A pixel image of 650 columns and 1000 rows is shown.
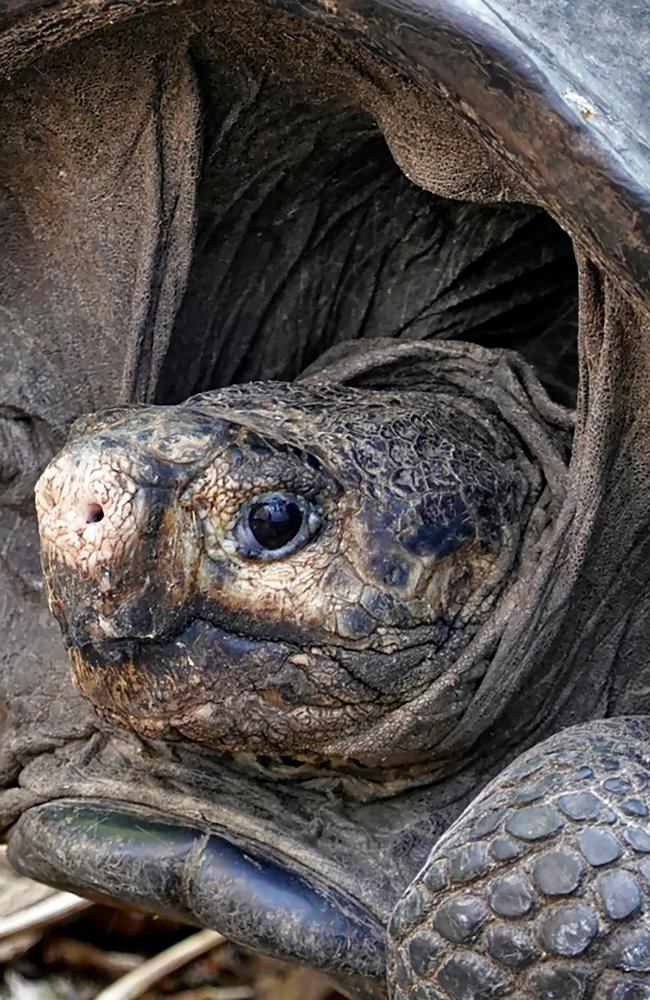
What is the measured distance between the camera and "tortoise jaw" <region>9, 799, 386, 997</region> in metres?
1.54

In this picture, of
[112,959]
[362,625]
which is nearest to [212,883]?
[362,625]

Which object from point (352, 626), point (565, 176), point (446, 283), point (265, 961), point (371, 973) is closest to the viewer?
point (565, 176)

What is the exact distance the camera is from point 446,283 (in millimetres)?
Result: 1782

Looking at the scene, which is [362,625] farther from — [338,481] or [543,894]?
[543,894]

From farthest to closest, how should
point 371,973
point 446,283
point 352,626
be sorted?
1. point 446,283
2. point 371,973
3. point 352,626

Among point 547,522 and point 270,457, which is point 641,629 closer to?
point 547,522

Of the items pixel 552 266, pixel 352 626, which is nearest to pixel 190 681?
pixel 352 626

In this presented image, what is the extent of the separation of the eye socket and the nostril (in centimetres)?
13

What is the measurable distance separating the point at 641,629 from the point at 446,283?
0.47 meters

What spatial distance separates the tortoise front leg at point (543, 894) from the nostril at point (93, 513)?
1.38 ft

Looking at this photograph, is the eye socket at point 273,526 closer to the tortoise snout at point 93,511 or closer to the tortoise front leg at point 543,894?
the tortoise snout at point 93,511

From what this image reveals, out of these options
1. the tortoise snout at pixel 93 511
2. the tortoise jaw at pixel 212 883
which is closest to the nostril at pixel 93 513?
the tortoise snout at pixel 93 511

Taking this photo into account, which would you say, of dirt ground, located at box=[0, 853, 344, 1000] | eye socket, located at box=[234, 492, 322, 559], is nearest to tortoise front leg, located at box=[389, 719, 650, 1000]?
eye socket, located at box=[234, 492, 322, 559]

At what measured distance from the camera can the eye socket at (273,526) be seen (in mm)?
1435
